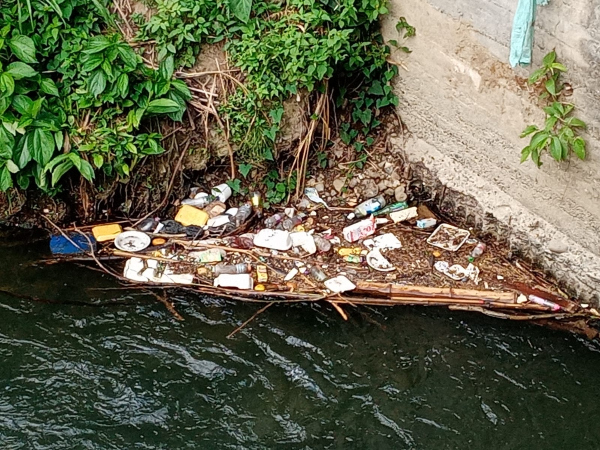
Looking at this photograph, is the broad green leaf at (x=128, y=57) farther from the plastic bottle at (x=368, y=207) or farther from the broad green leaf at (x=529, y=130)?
the broad green leaf at (x=529, y=130)

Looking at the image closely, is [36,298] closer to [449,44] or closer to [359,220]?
[359,220]

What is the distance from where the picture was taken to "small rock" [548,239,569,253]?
14.2 ft

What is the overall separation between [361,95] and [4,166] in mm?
2287

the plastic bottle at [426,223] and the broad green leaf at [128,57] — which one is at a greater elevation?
the broad green leaf at [128,57]

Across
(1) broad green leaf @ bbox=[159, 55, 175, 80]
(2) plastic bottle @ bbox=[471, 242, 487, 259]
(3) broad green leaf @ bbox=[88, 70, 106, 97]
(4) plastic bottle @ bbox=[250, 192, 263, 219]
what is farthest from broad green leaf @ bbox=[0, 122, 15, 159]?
(2) plastic bottle @ bbox=[471, 242, 487, 259]

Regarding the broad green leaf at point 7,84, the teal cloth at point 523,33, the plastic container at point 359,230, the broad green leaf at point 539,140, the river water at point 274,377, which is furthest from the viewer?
the plastic container at point 359,230

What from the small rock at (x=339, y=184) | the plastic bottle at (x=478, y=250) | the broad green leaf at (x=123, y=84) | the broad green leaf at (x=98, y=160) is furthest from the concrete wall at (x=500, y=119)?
the broad green leaf at (x=98, y=160)

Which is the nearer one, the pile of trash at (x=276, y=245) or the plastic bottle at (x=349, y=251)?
the pile of trash at (x=276, y=245)

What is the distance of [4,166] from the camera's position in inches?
173

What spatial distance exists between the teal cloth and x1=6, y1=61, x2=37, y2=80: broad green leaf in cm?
266

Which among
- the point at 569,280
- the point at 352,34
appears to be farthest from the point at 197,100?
the point at 569,280

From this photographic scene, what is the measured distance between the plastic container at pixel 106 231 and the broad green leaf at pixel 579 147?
9.00 feet

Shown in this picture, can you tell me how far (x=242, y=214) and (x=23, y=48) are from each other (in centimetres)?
163

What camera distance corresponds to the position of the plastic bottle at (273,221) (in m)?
4.94
